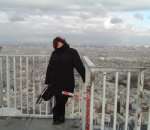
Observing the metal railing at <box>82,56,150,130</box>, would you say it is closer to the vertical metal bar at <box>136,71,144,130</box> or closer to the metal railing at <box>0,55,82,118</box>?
the vertical metal bar at <box>136,71,144,130</box>

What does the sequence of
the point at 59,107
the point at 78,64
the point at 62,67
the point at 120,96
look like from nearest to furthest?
the point at 120,96 → the point at 78,64 → the point at 62,67 → the point at 59,107

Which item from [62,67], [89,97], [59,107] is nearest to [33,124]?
[59,107]

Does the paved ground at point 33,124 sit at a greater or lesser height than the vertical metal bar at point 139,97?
lesser

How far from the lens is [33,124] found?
536 centimetres

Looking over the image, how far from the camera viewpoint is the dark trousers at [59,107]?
506 cm

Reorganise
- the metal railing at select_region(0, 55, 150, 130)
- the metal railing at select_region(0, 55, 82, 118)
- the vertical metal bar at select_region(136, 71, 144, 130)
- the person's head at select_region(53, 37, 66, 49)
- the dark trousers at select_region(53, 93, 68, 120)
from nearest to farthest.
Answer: the vertical metal bar at select_region(136, 71, 144, 130) < the metal railing at select_region(0, 55, 150, 130) < the person's head at select_region(53, 37, 66, 49) < the dark trousers at select_region(53, 93, 68, 120) < the metal railing at select_region(0, 55, 82, 118)

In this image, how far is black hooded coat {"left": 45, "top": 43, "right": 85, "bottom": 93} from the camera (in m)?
4.83

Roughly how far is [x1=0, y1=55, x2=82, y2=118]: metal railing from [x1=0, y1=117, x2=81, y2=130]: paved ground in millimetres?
150

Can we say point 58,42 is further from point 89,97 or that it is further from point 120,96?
point 120,96

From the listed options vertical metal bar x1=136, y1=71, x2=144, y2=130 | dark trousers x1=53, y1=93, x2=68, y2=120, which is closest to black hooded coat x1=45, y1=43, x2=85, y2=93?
dark trousers x1=53, y1=93, x2=68, y2=120

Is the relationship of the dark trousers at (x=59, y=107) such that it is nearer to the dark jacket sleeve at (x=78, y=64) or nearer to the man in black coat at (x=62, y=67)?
the man in black coat at (x=62, y=67)

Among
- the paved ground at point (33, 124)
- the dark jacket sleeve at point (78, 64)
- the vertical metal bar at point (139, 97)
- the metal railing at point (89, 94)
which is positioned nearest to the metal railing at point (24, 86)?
the metal railing at point (89, 94)

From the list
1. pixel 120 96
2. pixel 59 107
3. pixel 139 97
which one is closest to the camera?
pixel 139 97

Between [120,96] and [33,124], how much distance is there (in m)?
1.75
